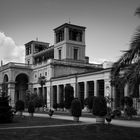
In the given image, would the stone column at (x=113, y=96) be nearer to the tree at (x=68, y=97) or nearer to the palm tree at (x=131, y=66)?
the tree at (x=68, y=97)

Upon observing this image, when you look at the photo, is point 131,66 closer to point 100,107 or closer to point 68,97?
point 100,107

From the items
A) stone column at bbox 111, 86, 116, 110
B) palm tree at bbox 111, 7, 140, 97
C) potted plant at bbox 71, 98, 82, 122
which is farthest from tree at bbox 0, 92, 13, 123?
stone column at bbox 111, 86, 116, 110

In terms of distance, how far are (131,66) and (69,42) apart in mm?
60952

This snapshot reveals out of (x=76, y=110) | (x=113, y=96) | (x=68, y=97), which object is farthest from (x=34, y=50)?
(x=76, y=110)

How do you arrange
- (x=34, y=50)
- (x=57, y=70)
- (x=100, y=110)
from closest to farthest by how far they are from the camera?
1. (x=100, y=110)
2. (x=57, y=70)
3. (x=34, y=50)

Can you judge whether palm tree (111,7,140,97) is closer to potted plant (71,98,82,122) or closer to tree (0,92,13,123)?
potted plant (71,98,82,122)

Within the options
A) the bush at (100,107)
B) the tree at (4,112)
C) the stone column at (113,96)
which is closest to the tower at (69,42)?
the stone column at (113,96)

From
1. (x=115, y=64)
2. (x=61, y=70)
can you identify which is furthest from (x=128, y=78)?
(x=61, y=70)

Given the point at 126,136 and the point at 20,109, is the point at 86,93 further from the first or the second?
the point at 126,136

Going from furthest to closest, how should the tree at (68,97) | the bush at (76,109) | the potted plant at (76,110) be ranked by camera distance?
1. the tree at (68,97)
2. the bush at (76,109)
3. the potted plant at (76,110)

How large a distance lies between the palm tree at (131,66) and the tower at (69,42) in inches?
2317

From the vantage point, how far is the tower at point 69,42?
71594 mm

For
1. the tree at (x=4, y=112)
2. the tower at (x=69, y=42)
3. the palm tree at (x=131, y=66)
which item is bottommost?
the tree at (x=4, y=112)

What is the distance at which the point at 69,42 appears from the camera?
7225cm
